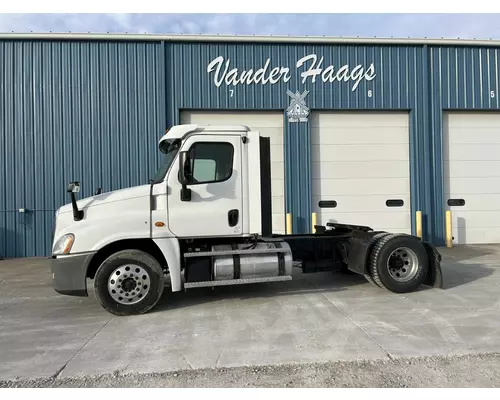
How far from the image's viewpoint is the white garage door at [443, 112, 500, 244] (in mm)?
11289

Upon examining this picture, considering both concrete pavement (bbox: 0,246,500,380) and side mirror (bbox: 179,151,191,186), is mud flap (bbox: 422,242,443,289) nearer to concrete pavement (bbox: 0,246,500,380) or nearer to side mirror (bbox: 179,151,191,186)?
concrete pavement (bbox: 0,246,500,380)

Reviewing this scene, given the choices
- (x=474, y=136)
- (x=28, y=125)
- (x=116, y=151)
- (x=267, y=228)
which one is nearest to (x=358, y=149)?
(x=474, y=136)

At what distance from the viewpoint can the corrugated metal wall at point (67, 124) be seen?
32.7ft

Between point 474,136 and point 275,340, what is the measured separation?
10964mm

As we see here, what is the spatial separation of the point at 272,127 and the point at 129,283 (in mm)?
7325

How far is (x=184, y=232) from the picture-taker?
5125mm

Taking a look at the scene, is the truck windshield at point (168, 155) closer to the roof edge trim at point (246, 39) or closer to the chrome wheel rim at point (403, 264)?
the chrome wheel rim at point (403, 264)

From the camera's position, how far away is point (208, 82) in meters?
10.5

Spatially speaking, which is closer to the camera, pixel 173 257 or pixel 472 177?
pixel 173 257

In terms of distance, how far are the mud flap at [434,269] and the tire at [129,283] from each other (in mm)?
4446

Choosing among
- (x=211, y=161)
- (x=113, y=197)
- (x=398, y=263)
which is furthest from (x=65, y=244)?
(x=398, y=263)

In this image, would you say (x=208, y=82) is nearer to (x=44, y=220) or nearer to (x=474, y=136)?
(x=44, y=220)

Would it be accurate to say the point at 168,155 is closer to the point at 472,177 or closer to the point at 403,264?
the point at 403,264

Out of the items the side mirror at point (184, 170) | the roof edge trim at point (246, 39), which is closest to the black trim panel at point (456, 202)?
the roof edge trim at point (246, 39)
